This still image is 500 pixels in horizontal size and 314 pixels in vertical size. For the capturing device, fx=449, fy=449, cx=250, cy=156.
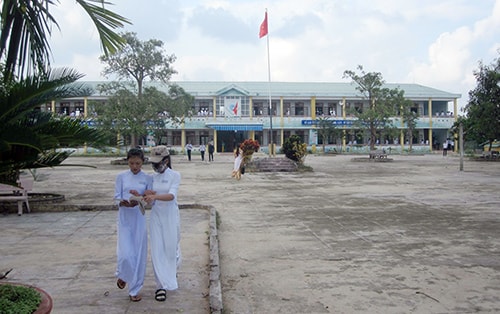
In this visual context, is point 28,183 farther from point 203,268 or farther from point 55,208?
point 203,268

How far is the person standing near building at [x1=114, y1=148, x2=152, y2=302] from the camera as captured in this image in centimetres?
380

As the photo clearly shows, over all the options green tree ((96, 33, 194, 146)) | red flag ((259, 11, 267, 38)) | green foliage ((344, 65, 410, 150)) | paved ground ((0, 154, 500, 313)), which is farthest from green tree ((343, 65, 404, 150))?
paved ground ((0, 154, 500, 313))

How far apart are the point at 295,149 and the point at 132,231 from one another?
18.2m

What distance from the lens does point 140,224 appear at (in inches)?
152

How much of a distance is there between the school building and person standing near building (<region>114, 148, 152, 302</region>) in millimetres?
39267

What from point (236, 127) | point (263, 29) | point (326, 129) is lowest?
point (326, 129)

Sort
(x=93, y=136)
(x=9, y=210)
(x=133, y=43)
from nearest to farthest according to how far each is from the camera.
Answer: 1. (x=93, y=136)
2. (x=9, y=210)
3. (x=133, y=43)

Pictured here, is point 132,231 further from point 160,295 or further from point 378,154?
point 378,154

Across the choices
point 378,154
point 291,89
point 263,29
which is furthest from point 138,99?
point 291,89

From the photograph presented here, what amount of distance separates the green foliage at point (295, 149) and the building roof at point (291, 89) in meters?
21.7

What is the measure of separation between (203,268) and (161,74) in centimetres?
2471

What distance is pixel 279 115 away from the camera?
44.9 meters

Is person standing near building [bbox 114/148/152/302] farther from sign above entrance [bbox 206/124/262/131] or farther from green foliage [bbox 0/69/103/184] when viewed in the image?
sign above entrance [bbox 206/124/262/131]

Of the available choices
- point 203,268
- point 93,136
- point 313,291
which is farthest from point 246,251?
point 93,136
